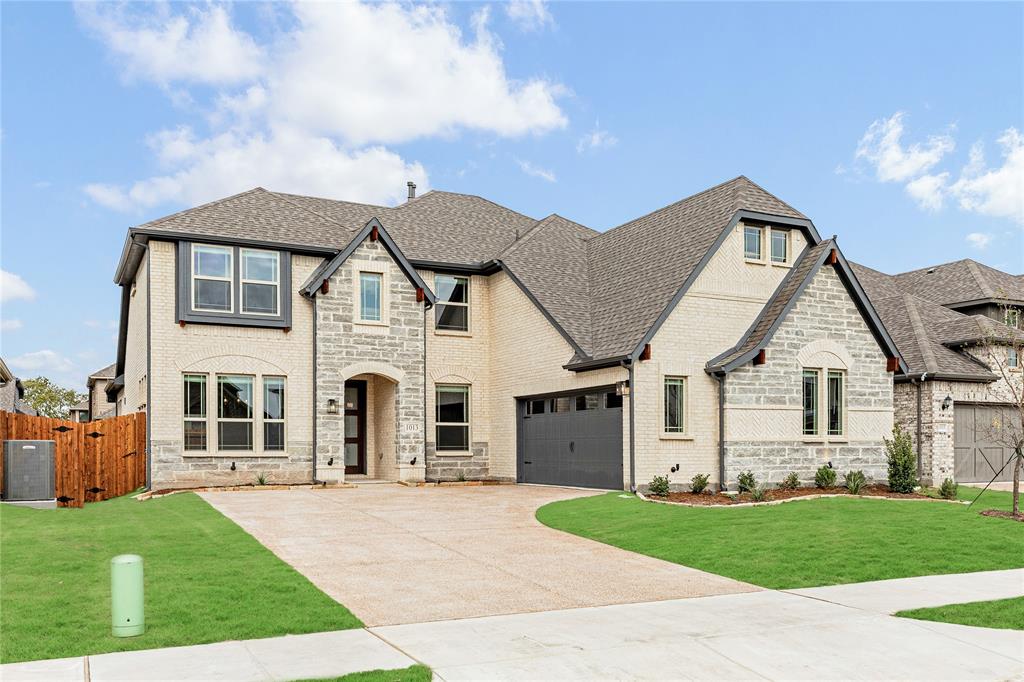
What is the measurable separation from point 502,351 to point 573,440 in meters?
4.36

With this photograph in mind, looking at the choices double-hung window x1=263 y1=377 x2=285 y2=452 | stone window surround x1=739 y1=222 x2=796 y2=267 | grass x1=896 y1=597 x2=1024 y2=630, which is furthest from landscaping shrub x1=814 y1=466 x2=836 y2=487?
double-hung window x1=263 y1=377 x2=285 y2=452

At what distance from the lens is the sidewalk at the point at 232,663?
295 inches

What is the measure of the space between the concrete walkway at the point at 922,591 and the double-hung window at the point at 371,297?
1742cm

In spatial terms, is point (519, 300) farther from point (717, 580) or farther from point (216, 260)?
point (717, 580)

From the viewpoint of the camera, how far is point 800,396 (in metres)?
23.8

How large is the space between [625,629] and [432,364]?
18855 mm

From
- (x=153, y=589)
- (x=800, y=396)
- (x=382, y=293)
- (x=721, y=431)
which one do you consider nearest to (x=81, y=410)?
(x=382, y=293)

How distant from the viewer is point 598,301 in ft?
86.9

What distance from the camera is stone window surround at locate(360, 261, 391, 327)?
26297 millimetres

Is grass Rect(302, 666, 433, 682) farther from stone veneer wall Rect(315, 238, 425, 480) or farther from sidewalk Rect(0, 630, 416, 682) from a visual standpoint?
stone veneer wall Rect(315, 238, 425, 480)

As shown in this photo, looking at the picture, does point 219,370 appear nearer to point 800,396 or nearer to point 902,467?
point 800,396

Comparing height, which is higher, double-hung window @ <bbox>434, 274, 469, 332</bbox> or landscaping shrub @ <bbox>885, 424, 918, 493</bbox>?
double-hung window @ <bbox>434, 274, 469, 332</bbox>

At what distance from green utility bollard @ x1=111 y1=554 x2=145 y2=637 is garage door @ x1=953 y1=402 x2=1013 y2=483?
1050 inches

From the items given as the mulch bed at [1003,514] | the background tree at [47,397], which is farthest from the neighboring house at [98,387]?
the mulch bed at [1003,514]
